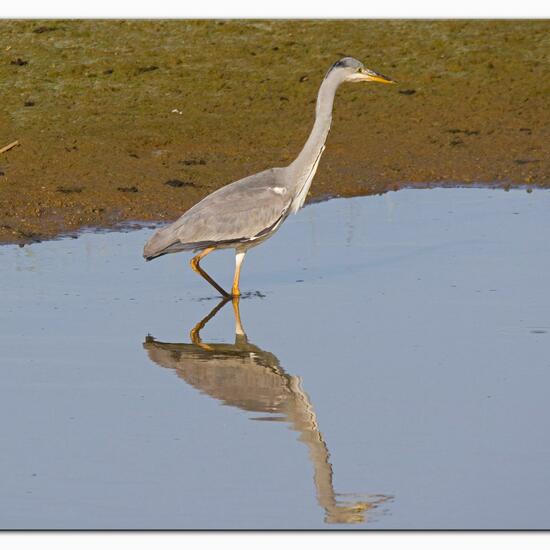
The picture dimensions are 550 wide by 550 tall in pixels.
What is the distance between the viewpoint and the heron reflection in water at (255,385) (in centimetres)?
654

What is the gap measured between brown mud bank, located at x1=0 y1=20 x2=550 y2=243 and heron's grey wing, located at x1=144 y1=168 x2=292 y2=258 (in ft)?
6.46

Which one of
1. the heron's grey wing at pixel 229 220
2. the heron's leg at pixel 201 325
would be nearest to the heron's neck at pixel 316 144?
the heron's grey wing at pixel 229 220

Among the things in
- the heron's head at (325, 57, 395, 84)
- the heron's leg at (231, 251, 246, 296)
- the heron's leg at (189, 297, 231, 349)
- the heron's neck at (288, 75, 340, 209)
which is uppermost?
the heron's head at (325, 57, 395, 84)

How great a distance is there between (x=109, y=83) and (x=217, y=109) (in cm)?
126

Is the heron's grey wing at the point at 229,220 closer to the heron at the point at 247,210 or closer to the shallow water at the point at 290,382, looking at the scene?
the heron at the point at 247,210

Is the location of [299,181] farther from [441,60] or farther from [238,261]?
[441,60]

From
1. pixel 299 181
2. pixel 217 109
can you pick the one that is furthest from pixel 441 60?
pixel 299 181

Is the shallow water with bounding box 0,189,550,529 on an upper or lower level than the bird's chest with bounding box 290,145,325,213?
lower

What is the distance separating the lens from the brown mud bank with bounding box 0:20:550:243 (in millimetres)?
13609

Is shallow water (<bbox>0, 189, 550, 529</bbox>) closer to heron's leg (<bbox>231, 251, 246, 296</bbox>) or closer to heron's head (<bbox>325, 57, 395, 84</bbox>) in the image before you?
heron's leg (<bbox>231, 251, 246, 296</bbox>)

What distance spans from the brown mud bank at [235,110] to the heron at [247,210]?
199cm

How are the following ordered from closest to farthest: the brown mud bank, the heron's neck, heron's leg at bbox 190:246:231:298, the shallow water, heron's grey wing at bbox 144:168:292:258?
the shallow water
heron's grey wing at bbox 144:168:292:258
heron's leg at bbox 190:246:231:298
the heron's neck
the brown mud bank

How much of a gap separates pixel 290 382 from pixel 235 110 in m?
7.93

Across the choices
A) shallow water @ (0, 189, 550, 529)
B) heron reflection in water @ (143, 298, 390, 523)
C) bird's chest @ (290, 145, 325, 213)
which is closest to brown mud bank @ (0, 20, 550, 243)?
shallow water @ (0, 189, 550, 529)
